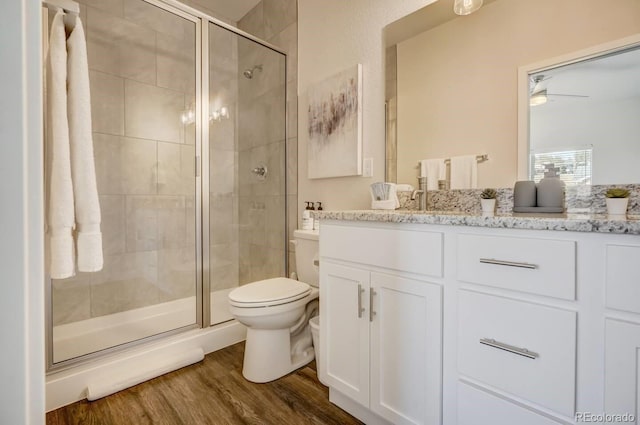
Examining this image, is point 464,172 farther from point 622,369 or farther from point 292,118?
point 292,118

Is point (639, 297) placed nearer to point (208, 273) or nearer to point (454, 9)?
point (454, 9)

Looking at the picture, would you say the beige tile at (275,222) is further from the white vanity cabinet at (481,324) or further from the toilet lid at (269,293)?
the white vanity cabinet at (481,324)

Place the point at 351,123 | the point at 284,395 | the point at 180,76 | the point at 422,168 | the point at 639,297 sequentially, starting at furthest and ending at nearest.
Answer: the point at 180,76 → the point at 351,123 → the point at 422,168 → the point at 284,395 → the point at 639,297

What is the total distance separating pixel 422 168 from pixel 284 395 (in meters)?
1.34

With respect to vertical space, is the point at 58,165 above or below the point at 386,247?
above

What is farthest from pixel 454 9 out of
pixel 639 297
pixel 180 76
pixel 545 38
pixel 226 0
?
pixel 226 0

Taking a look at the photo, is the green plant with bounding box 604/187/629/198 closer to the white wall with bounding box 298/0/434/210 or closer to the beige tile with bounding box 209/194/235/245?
the white wall with bounding box 298/0/434/210

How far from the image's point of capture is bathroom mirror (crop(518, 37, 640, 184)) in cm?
106

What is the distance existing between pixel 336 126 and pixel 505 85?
3.12ft

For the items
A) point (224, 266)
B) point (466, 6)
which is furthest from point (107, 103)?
point (466, 6)

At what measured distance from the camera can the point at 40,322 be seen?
0.51 metres

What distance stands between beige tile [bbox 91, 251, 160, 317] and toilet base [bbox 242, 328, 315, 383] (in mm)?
1061

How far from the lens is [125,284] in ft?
7.11

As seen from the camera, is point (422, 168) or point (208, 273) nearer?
point (422, 168)
